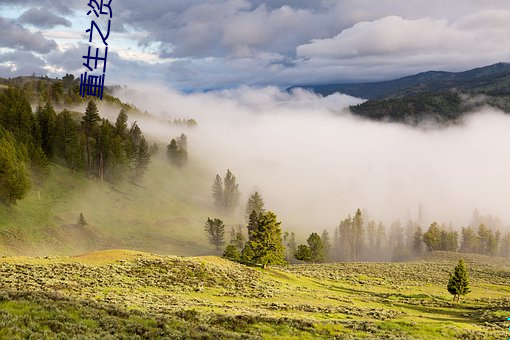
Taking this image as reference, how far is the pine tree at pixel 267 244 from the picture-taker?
72.6 metres

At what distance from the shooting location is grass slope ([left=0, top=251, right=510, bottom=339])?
960 inches

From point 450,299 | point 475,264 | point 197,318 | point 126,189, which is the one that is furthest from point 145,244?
point 475,264

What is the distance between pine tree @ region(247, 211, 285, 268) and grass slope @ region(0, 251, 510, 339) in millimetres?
2759

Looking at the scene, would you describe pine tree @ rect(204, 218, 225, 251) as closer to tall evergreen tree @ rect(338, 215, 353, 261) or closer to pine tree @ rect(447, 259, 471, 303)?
tall evergreen tree @ rect(338, 215, 353, 261)

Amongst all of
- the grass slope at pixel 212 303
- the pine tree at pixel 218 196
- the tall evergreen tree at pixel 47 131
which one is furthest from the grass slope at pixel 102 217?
the grass slope at pixel 212 303

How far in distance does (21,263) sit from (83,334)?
110 feet

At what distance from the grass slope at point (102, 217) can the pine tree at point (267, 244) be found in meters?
47.3

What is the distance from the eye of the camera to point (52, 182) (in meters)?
124

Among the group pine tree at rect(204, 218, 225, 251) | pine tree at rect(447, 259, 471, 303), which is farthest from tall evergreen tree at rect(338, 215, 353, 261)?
pine tree at rect(447, 259, 471, 303)

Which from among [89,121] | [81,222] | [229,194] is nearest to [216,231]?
[81,222]

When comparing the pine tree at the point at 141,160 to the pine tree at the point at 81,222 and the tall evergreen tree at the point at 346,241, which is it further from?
the tall evergreen tree at the point at 346,241

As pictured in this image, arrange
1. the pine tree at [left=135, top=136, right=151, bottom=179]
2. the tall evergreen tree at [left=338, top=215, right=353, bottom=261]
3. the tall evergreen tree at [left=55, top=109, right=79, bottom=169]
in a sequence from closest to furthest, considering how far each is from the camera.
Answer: the tall evergreen tree at [left=55, top=109, right=79, bottom=169]
the pine tree at [left=135, top=136, right=151, bottom=179]
the tall evergreen tree at [left=338, top=215, right=353, bottom=261]

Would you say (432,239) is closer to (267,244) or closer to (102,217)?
(267,244)

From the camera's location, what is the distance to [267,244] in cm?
7294
